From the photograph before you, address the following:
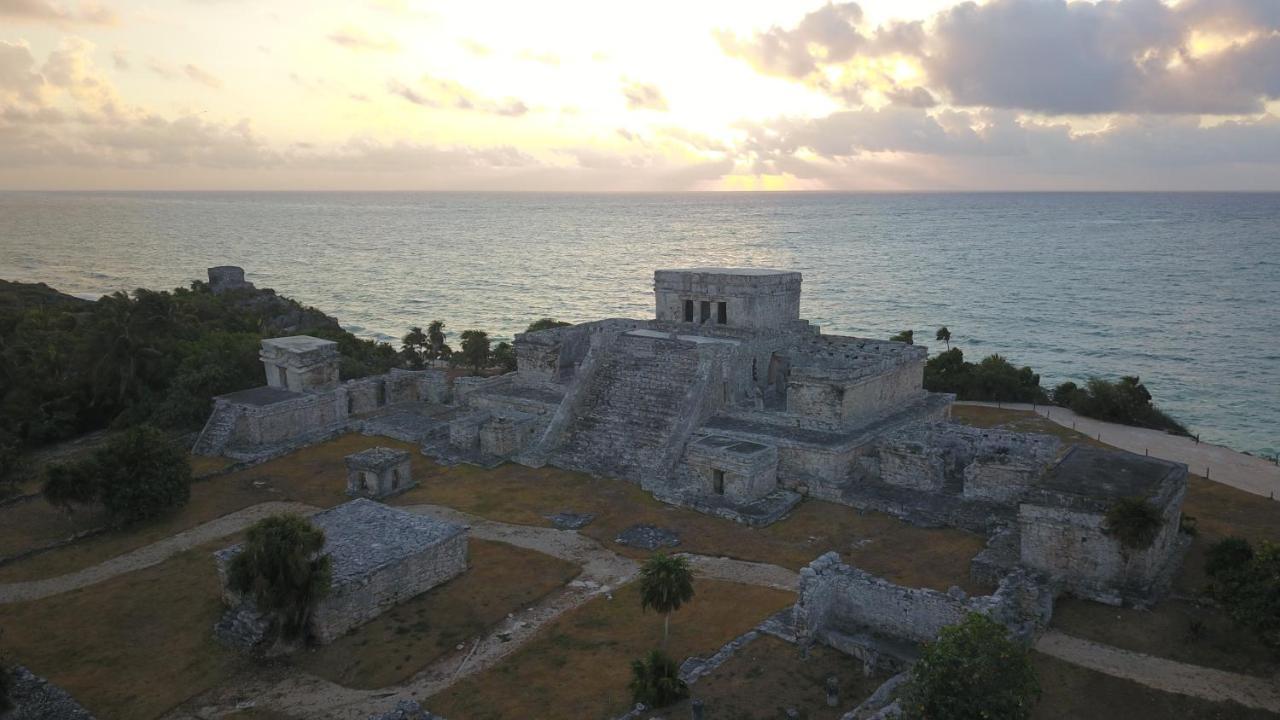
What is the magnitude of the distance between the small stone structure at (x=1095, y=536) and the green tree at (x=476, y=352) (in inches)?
1491

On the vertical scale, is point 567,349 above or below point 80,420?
above

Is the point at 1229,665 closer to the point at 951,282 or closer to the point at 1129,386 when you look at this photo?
the point at 1129,386

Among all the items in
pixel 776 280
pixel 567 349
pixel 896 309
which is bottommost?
pixel 896 309

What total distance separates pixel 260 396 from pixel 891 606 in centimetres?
3034

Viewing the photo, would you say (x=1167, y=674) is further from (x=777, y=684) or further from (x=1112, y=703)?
(x=777, y=684)

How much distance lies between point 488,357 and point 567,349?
1592 centimetres

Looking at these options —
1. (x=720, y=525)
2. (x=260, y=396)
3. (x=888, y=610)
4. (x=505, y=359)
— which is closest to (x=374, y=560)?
(x=720, y=525)

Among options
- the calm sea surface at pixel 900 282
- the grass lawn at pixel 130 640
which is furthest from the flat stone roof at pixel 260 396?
the calm sea surface at pixel 900 282

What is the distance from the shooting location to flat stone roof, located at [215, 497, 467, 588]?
20.5 meters

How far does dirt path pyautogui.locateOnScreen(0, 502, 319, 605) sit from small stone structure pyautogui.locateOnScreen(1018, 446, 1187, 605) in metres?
23.8

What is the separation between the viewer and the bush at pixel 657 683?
15844 millimetres

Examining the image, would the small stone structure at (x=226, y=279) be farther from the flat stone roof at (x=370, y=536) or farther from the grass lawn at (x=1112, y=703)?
the grass lawn at (x=1112, y=703)

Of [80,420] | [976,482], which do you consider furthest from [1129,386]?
[80,420]

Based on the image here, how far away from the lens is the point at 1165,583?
2098 centimetres
